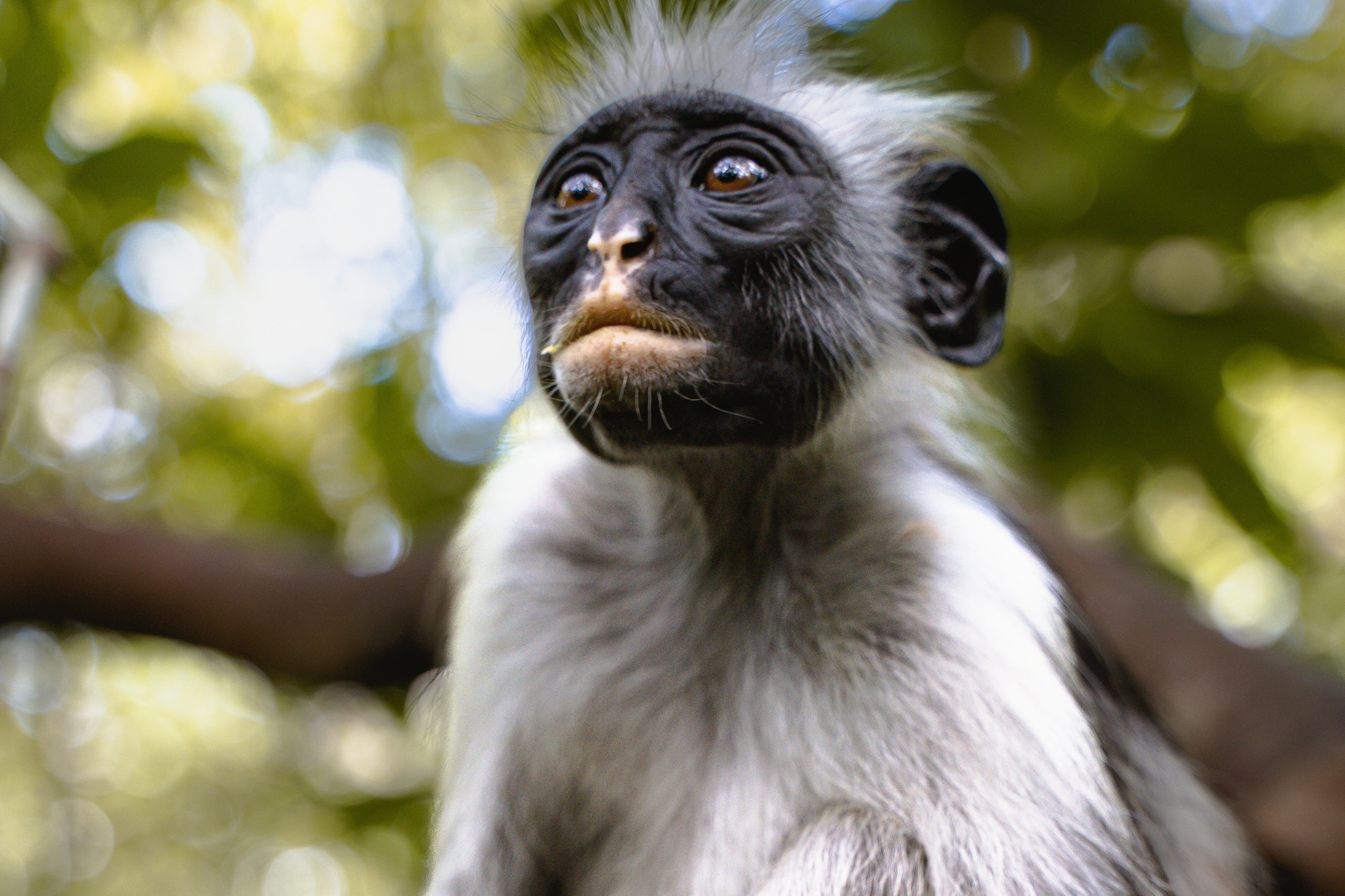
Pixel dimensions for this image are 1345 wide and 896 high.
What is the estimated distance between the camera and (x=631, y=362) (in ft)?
6.83

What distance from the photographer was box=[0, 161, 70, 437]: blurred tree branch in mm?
1862

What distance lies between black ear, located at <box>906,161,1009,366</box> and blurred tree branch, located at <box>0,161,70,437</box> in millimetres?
1918

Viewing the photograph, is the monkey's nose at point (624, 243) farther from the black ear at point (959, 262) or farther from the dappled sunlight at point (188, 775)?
the dappled sunlight at point (188, 775)

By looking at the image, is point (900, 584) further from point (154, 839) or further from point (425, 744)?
point (154, 839)

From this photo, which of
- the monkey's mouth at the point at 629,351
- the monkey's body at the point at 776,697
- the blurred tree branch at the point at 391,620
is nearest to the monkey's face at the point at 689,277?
the monkey's mouth at the point at 629,351

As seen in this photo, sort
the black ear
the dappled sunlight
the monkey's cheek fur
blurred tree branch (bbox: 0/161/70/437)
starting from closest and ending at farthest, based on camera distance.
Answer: blurred tree branch (bbox: 0/161/70/437) < the monkey's cheek fur < the black ear < the dappled sunlight

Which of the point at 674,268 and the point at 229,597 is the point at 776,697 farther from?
the point at 229,597

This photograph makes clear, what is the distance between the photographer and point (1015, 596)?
2439mm

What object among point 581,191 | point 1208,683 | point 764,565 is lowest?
point 1208,683

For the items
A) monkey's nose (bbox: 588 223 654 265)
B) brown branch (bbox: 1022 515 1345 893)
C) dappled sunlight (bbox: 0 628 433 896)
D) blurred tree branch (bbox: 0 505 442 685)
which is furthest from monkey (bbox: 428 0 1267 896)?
dappled sunlight (bbox: 0 628 433 896)

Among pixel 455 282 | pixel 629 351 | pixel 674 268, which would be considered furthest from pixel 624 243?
pixel 455 282

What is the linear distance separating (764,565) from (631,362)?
2.62ft

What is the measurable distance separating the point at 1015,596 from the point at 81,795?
9.41 meters

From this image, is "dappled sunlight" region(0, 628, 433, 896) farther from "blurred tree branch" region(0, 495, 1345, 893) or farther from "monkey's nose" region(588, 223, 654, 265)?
"monkey's nose" region(588, 223, 654, 265)
